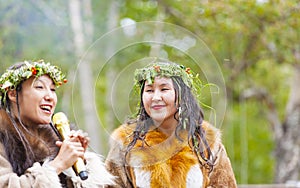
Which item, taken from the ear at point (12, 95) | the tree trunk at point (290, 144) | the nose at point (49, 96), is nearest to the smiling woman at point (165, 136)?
the nose at point (49, 96)

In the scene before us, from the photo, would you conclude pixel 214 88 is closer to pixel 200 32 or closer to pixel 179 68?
pixel 179 68

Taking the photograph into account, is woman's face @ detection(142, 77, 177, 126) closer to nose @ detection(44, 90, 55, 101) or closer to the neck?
the neck

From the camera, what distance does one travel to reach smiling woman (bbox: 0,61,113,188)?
2340 mm

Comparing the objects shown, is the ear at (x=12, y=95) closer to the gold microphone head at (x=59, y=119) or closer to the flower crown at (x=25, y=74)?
the flower crown at (x=25, y=74)

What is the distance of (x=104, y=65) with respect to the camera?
3158 millimetres

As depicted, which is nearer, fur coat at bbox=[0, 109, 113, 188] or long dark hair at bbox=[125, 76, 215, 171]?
fur coat at bbox=[0, 109, 113, 188]

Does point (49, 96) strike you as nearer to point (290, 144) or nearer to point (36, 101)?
point (36, 101)

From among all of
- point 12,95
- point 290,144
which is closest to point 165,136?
point 12,95

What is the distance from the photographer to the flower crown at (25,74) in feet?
8.05

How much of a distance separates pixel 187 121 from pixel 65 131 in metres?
0.55

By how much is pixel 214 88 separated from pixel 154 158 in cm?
41

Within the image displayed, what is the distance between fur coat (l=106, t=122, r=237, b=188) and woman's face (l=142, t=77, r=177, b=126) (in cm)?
11

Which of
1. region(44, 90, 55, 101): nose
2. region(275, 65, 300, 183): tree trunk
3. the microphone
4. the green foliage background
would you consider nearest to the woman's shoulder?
the microphone

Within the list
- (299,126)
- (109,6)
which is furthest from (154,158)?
(109,6)
